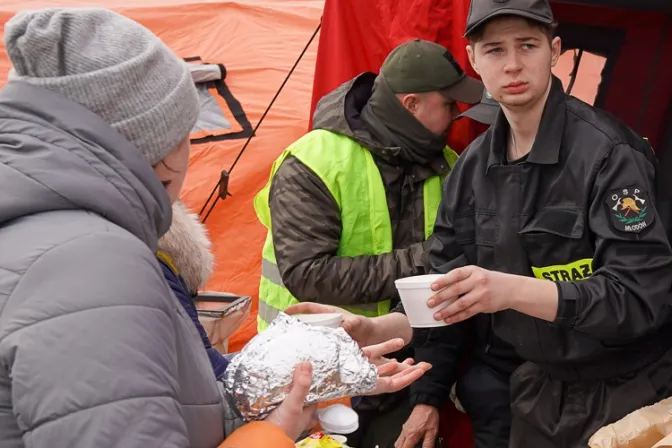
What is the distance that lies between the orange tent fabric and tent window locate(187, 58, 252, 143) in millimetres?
42

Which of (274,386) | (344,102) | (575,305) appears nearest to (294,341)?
(274,386)

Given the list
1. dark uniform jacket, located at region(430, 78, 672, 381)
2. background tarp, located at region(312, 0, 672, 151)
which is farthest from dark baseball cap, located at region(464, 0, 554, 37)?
background tarp, located at region(312, 0, 672, 151)

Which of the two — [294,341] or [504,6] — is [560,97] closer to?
[504,6]

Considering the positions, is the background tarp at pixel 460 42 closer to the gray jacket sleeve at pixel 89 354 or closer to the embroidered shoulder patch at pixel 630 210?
the embroidered shoulder patch at pixel 630 210

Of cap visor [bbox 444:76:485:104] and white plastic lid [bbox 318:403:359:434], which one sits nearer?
white plastic lid [bbox 318:403:359:434]

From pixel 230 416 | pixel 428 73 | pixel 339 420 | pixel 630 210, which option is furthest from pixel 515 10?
pixel 230 416

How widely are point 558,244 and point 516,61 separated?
0.51 metres

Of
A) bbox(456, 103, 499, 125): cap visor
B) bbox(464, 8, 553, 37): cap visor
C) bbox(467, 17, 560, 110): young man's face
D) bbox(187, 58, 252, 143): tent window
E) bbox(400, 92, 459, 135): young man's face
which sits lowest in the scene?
bbox(187, 58, 252, 143): tent window

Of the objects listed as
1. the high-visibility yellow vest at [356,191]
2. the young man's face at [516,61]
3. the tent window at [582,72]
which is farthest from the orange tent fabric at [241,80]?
the young man's face at [516,61]

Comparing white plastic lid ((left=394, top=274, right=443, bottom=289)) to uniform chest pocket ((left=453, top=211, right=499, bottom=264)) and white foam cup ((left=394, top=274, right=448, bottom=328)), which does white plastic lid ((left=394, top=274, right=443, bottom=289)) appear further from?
uniform chest pocket ((left=453, top=211, right=499, bottom=264))

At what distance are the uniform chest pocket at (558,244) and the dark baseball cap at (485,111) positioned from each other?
0.66 metres

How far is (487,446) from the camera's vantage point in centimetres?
266

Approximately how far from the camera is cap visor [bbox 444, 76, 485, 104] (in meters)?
2.95

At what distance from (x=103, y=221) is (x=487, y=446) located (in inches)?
72.7
